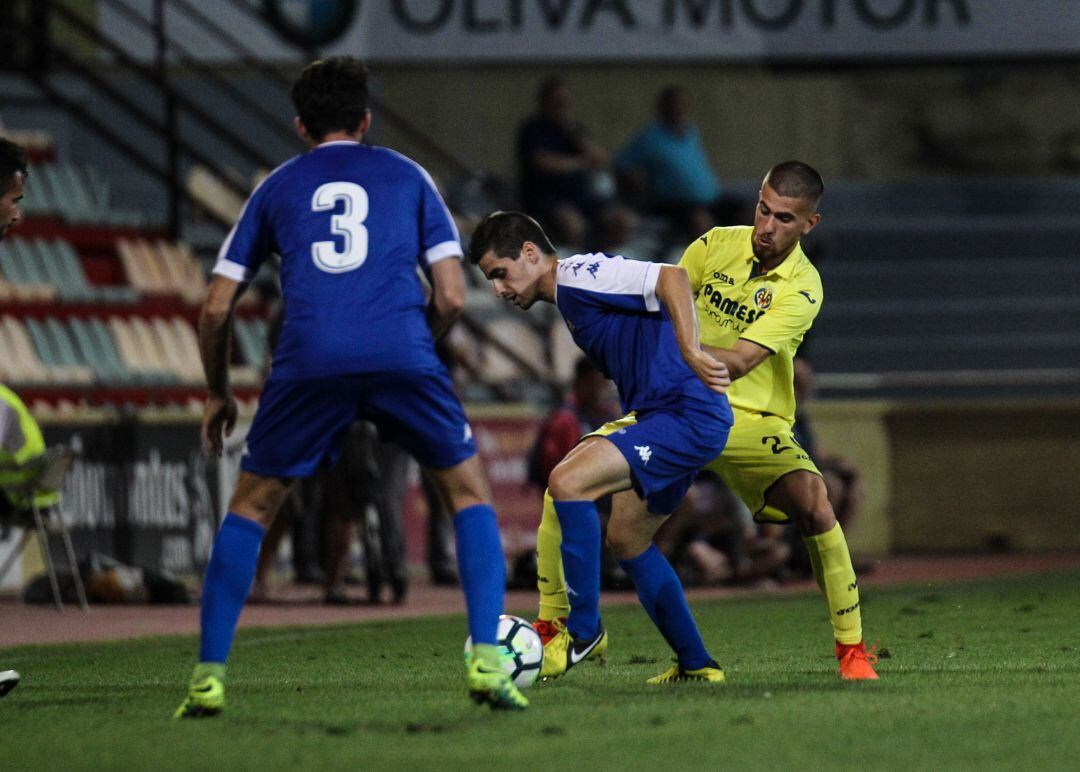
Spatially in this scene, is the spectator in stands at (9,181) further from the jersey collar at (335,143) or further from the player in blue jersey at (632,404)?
the player in blue jersey at (632,404)

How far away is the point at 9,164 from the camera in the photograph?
692cm

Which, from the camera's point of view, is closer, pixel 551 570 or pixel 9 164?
pixel 9 164

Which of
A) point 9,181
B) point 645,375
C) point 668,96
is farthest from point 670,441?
point 668,96

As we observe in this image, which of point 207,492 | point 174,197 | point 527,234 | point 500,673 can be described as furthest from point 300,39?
point 500,673

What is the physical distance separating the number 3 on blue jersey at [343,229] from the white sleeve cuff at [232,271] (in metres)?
0.22

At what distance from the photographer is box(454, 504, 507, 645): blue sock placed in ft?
19.7

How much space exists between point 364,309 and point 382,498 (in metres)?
6.64

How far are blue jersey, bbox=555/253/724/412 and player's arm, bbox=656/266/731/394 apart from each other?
6 cm

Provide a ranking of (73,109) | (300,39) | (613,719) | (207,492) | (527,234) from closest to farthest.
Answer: (613,719) → (527,234) → (207,492) → (73,109) → (300,39)

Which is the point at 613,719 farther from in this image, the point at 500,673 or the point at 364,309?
the point at 364,309

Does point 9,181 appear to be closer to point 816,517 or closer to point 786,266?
point 786,266

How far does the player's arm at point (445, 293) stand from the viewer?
20.0 feet

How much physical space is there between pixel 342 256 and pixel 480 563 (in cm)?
103

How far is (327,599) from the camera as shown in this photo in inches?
488
